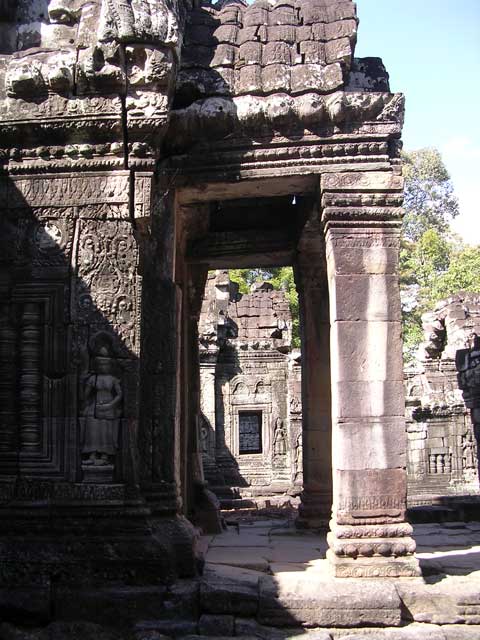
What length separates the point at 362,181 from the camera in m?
6.23

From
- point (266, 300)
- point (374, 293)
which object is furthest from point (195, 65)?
point (266, 300)

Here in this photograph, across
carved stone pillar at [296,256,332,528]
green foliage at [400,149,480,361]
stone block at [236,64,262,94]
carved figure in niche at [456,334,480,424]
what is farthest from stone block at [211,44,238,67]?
green foliage at [400,149,480,361]

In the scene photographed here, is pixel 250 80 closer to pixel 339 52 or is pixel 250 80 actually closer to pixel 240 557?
pixel 339 52

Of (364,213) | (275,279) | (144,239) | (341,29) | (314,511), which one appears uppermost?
(275,279)

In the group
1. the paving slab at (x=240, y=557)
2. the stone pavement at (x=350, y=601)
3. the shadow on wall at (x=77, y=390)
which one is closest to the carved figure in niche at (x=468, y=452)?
the paving slab at (x=240, y=557)

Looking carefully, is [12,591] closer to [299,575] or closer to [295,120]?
[299,575]

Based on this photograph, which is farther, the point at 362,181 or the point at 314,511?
the point at 314,511

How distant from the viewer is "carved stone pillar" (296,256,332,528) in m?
8.56

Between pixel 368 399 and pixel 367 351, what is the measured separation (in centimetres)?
41

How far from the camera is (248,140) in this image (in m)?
6.39

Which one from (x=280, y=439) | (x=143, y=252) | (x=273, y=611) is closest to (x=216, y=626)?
(x=273, y=611)

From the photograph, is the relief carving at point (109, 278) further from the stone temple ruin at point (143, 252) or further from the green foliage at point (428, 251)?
the green foliage at point (428, 251)

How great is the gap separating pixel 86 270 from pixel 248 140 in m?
1.92

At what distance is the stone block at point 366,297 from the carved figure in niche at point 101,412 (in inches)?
79.3
